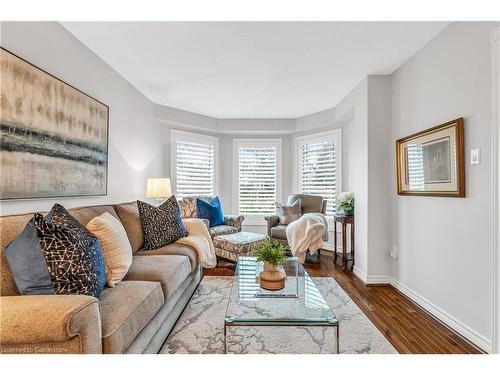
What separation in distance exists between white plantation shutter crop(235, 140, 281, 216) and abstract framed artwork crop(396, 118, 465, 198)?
2.88 meters

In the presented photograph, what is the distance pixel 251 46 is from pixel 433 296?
2919mm

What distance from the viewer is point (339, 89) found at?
3885 millimetres

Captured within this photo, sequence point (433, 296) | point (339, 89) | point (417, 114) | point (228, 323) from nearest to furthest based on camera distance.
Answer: point (228, 323) < point (433, 296) < point (417, 114) < point (339, 89)

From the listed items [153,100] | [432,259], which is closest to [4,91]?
[153,100]

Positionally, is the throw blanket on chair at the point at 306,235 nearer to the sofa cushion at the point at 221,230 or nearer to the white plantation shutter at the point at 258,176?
the sofa cushion at the point at 221,230

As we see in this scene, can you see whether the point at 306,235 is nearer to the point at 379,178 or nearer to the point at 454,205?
the point at 379,178

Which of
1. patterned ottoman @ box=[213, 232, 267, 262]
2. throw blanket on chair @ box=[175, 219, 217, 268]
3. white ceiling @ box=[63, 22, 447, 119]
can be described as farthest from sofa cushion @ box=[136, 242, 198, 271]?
white ceiling @ box=[63, 22, 447, 119]

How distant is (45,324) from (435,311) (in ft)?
9.54

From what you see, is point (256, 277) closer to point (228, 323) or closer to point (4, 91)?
point (228, 323)

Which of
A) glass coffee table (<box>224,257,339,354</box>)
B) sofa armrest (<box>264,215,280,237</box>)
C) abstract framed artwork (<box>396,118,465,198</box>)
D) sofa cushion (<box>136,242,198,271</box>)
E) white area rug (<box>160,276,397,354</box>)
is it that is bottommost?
white area rug (<box>160,276,397,354</box>)

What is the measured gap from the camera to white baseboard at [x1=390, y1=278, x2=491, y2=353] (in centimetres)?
195

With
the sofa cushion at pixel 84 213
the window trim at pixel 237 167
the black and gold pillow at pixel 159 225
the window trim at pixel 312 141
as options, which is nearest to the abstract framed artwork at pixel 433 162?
the window trim at pixel 312 141

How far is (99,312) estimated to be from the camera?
4.24 ft

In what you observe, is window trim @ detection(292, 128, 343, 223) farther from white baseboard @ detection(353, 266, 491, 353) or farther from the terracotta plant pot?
the terracotta plant pot
